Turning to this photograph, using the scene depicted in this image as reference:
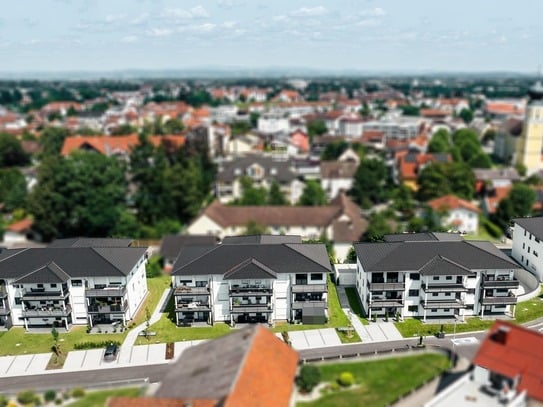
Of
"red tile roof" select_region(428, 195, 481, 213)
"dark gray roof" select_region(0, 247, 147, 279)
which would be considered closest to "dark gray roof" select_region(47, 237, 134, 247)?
"dark gray roof" select_region(0, 247, 147, 279)

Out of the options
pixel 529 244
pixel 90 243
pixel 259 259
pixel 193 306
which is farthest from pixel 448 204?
pixel 90 243

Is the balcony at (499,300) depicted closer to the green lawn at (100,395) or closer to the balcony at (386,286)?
the balcony at (386,286)

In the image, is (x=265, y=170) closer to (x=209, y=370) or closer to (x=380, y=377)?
(x=380, y=377)

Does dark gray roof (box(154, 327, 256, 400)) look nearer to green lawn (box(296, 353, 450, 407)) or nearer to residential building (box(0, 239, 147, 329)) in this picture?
green lawn (box(296, 353, 450, 407))

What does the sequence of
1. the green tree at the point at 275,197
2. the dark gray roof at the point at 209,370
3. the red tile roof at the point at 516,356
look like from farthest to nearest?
the green tree at the point at 275,197
the red tile roof at the point at 516,356
the dark gray roof at the point at 209,370

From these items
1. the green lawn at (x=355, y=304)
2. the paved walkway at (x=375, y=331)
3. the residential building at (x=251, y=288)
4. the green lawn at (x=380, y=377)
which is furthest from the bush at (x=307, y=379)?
the green lawn at (x=355, y=304)
